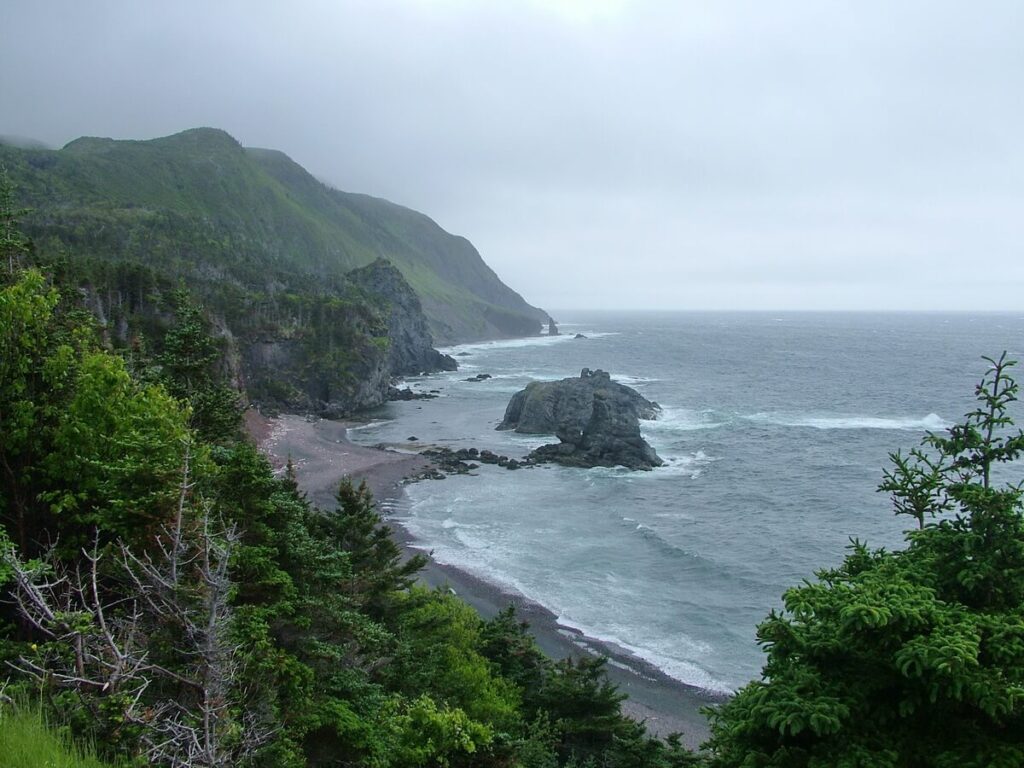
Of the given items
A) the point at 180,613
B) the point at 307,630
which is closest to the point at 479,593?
the point at 307,630

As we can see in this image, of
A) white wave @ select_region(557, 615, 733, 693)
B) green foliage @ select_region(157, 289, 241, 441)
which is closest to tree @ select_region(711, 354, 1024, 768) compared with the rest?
green foliage @ select_region(157, 289, 241, 441)

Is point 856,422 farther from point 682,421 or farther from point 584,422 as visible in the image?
point 584,422

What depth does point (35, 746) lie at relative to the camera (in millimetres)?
5820

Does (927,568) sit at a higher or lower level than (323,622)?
higher

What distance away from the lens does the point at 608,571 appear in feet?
136

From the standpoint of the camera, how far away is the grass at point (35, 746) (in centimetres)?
567

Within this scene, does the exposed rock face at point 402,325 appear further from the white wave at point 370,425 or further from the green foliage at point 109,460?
the green foliage at point 109,460

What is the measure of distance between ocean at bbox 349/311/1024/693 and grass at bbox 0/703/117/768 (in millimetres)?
28695

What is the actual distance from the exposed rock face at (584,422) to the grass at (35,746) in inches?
2419

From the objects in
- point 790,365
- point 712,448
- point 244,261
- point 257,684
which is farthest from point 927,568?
point 244,261

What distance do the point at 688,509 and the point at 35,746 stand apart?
167 feet

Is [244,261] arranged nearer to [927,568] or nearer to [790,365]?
[790,365]

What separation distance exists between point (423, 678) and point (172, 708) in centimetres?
1235

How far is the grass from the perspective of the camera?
5672mm
